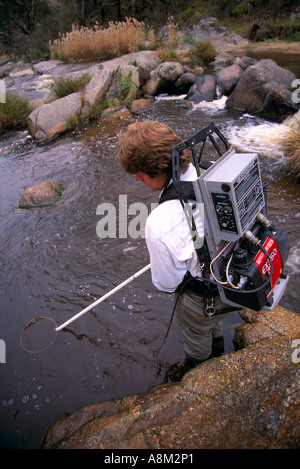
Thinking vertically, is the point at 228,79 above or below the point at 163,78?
below

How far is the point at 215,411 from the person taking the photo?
5.50ft

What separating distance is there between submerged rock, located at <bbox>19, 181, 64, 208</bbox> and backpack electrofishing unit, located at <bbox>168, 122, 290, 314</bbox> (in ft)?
12.8

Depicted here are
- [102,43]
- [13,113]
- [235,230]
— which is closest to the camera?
[235,230]

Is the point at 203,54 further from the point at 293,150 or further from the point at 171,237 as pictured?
the point at 171,237

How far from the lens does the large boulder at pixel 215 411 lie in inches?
56.1

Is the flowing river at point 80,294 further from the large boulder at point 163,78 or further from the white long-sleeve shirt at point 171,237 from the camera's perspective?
the large boulder at point 163,78

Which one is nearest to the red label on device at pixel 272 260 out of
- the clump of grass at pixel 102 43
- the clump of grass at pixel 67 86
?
the clump of grass at pixel 67 86

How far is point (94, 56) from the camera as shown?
12328 mm

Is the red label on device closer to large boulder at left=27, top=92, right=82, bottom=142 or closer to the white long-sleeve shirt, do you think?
the white long-sleeve shirt

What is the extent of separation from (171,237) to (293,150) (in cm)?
461

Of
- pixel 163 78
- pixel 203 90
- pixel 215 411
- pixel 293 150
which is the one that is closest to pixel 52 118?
pixel 163 78

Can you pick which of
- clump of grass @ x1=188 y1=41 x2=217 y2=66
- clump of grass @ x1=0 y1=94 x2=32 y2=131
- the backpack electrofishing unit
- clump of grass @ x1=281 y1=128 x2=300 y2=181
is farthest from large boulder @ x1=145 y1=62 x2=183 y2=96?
the backpack electrofishing unit

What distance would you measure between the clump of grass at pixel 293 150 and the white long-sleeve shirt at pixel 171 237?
13.0 feet
